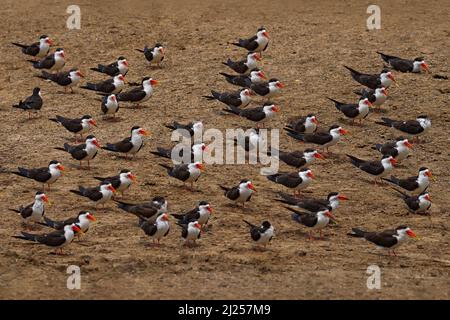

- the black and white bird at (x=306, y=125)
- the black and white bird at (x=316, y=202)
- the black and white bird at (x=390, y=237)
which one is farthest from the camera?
the black and white bird at (x=306, y=125)

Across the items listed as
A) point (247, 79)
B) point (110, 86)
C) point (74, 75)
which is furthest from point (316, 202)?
point (74, 75)

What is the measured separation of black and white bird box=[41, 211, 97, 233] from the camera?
19.5 meters

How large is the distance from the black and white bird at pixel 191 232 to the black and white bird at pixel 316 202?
2.21 metres

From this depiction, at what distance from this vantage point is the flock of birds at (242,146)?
19.6 metres

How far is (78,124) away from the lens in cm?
2466

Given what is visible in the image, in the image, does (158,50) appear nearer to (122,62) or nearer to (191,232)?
(122,62)

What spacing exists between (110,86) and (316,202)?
784cm

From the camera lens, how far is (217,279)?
58.9 ft

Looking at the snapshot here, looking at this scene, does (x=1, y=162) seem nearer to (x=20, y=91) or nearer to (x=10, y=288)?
(x=20, y=91)

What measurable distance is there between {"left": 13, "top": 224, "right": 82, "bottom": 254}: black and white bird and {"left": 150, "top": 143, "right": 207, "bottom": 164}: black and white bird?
4304mm

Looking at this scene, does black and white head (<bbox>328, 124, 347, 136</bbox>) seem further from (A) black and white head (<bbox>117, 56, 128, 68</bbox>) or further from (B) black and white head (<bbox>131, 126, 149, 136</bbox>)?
(A) black and white head (<bbox>117, 56, 128, 68</bbox>)

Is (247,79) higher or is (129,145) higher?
(247,79)

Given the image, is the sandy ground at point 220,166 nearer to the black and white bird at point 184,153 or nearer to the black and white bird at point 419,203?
the black and white bird at point 419,203

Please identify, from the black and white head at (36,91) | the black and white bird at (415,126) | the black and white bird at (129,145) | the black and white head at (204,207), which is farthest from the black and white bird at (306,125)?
the black and white head at (36,91)
